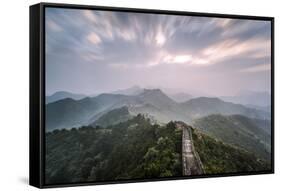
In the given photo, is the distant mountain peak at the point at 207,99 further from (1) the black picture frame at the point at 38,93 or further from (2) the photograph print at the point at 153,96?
(1) the black picture frame at the point at 38,93

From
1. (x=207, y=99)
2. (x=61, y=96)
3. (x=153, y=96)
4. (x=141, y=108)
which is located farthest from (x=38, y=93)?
(x=207, y=99)

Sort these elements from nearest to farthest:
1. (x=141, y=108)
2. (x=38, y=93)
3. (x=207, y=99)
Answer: (x=38, y=93) < (x=141, y=108) < (x=207, y=99)

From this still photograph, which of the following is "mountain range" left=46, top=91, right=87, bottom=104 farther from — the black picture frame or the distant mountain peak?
the distant mountain peak

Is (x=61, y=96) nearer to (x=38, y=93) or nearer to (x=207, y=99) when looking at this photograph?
(x=38, y=93)

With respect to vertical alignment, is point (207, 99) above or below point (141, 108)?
above

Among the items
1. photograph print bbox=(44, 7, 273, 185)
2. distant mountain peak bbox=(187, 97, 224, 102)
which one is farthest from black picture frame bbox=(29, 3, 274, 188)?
distant mountain peak bbox=(187, 97, 224, 102)

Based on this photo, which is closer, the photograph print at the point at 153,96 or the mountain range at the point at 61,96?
the mountain range at the point at 61,96

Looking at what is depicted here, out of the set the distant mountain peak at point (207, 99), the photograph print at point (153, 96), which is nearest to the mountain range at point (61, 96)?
the photograph print at point (153, 96)

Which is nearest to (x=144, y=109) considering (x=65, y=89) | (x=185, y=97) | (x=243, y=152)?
(x=185, y=97)

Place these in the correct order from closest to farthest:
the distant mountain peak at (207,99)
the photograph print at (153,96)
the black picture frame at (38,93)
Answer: the black picture frame at (38,93) → the photograph print at (153,96) → the distant mountain peak at (207,99)
